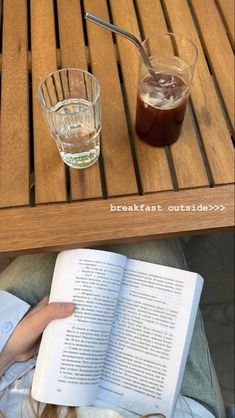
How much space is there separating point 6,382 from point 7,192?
1.02 feet

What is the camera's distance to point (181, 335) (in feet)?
2.11

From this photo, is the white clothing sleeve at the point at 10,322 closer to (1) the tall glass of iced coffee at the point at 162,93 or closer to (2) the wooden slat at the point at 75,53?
(2) the wooden slat at the point at 75,53

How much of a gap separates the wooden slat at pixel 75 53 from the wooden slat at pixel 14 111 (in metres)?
0.07

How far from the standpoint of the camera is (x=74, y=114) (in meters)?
0.62

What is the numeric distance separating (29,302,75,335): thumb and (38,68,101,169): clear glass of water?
225mm

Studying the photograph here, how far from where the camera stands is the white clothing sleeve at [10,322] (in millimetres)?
654

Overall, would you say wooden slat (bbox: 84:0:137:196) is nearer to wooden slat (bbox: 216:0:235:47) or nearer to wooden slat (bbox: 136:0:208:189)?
wooden slat (bbox: 136:0:208:189)

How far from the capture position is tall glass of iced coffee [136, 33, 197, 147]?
1.94 ft

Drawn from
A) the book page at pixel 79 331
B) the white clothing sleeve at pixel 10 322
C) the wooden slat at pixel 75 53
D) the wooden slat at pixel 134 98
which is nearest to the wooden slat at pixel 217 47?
the wooden slat at pixel 134 98

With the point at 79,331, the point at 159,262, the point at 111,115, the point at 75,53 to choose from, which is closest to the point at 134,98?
the point at 111,115

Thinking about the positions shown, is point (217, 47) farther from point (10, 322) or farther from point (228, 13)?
point (10, 322)

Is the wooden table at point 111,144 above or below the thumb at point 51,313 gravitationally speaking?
above

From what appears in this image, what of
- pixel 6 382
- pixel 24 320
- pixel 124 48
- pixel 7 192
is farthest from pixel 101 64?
pixel 6 382

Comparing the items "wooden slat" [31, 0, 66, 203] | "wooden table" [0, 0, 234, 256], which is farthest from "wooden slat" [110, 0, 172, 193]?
"wooden slat" [31, 0, 66, 203]
